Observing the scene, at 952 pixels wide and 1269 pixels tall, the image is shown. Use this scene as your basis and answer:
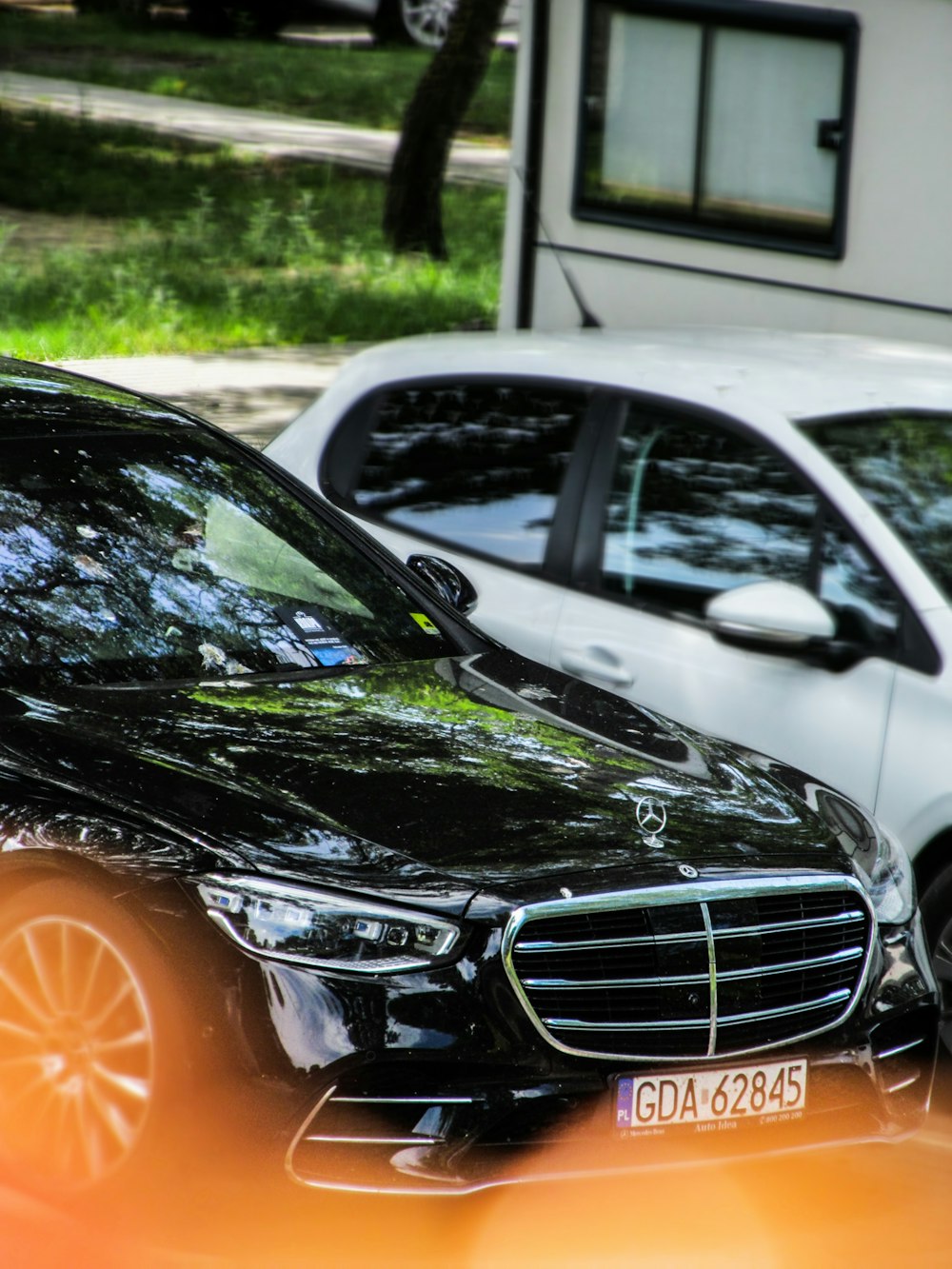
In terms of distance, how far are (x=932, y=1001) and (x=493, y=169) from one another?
21567 mm

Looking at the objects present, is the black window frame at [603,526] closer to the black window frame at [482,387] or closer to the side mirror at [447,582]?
the black window frame at [482,387]

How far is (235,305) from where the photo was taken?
1535 cm

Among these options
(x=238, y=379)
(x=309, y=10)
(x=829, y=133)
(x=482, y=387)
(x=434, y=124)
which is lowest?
(x=238, y=379)

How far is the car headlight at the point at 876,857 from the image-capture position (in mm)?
4238

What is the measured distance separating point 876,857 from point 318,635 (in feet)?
4.53

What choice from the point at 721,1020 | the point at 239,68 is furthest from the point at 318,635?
the point at 239,68

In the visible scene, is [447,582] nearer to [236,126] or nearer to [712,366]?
[712,366]

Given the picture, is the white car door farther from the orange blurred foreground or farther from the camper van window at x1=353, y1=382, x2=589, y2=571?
the orange blurred foreground

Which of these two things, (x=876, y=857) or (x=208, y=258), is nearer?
(x=876, y=857)

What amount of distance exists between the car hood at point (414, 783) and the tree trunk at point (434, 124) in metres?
14.4

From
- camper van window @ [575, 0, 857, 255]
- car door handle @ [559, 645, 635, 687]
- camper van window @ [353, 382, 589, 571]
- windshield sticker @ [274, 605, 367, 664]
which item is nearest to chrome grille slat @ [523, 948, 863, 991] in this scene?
windshield sticker @ [274, 605, 367, 664]

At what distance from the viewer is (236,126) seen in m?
24.6

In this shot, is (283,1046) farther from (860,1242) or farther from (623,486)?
(623,486)

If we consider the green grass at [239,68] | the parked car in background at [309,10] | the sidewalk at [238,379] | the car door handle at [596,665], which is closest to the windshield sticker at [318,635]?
the car door handle at [596,665]
